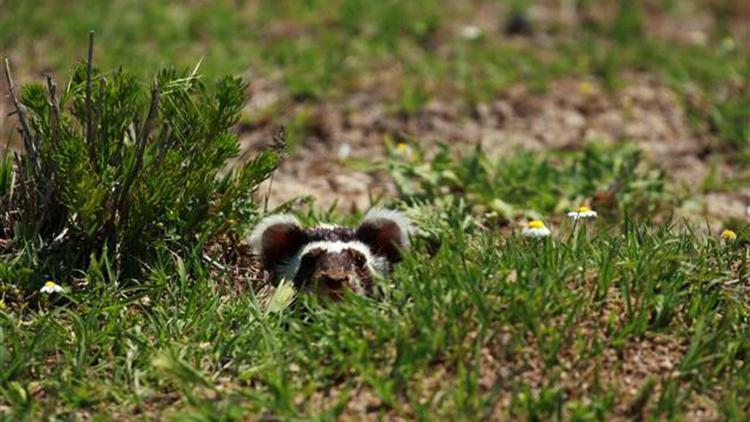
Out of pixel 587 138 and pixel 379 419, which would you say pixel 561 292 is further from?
pixel 587 138

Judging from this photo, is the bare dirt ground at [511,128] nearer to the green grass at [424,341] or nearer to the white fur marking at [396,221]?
the white fur marking at [396,221]

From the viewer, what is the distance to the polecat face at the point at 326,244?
544cm

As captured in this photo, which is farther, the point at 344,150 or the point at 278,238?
the point at 344,150

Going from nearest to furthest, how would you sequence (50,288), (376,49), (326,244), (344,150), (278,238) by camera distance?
(50,288), (326,244), (278,238), (344,150), (376,49)

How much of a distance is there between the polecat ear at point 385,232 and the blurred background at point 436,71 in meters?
1.37

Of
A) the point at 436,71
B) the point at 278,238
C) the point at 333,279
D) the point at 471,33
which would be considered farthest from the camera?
the point at 471,33

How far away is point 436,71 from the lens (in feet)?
30.1

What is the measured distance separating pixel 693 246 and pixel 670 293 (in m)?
0.54

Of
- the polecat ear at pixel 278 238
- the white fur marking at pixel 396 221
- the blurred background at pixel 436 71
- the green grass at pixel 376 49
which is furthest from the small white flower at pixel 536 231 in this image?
the green grass at pixel 376 49

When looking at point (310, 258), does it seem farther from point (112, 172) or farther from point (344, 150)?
point (344, 150)

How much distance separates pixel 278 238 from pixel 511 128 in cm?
340

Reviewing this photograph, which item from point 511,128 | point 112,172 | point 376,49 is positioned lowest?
point 511,128

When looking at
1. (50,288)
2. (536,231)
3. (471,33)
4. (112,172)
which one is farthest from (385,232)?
(471,33)

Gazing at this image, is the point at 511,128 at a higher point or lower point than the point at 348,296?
lower
